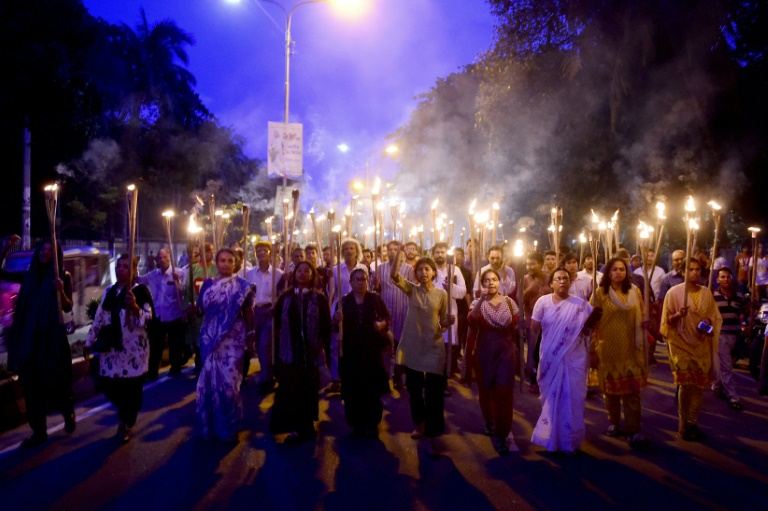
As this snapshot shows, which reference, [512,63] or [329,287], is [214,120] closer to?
[512,63]

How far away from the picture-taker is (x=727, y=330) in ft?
26.7

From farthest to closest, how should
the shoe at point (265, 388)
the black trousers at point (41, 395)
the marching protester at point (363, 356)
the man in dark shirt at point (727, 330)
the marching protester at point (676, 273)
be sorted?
the marching protester at point (676, 273)
the shoe at point (265, 388)
the man in dark shirt at point (727, 330)
the marching protester at point (363, 356)
the black trousers at point (41, 395)

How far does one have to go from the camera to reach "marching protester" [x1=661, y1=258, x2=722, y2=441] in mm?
6242

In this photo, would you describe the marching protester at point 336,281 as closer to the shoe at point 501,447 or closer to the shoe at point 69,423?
the shoe at point 501,447

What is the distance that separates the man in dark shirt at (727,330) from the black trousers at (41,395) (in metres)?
7.46

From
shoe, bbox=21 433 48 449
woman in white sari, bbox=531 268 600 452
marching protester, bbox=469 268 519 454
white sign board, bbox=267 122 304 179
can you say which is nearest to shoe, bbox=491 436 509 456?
marching protester, bbox=469 268 519 454

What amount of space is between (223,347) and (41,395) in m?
1.79

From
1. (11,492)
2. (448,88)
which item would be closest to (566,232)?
(448,88)

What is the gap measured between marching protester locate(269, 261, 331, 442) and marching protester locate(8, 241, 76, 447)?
2091 mm

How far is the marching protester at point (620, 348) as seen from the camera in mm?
6074

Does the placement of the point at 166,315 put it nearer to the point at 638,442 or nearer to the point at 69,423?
the point at 69,423

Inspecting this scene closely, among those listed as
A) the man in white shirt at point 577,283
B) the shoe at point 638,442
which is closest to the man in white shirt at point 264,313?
the man in white shirt at point 577,283

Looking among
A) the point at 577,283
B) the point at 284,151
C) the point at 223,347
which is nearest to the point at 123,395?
the point at 223,347

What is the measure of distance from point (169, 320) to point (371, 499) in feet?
18.9
